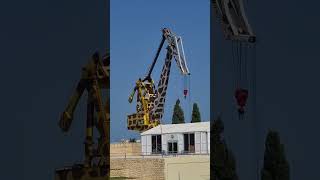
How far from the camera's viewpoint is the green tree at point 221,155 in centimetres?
846

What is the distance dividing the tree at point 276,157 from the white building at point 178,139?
1018 centimetres

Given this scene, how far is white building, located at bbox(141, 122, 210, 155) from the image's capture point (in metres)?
18.6

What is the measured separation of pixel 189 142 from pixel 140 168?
5.08 meters

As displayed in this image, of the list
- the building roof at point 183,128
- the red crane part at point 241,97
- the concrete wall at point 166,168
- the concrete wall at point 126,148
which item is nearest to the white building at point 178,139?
the building roof at point 183,128

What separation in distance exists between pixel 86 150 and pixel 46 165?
2.08ft

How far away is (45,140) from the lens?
6016mm

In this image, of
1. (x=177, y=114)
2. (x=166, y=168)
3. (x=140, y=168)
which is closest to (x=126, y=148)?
(x=177, y=114)

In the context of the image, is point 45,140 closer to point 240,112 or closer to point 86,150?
point 86,150

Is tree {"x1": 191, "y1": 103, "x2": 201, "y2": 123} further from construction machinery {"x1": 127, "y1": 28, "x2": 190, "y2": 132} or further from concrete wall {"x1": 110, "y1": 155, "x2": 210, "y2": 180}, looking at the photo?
concrete wall {"x1": 110, "y1": 155, "x2": 210, "y2": 180}

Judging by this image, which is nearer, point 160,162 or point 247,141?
point 247,141

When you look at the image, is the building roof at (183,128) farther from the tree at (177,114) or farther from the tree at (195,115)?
the tree at (177,114)

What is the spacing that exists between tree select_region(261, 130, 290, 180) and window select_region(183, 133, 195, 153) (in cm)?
1111

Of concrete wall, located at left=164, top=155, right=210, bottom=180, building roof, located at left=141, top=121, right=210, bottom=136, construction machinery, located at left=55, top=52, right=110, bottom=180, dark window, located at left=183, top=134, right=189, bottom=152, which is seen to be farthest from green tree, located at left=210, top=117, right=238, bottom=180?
dark window, located at left=183, top=134, right=189, bottom=152

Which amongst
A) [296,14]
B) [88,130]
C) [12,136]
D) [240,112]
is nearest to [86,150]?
[88,130]
